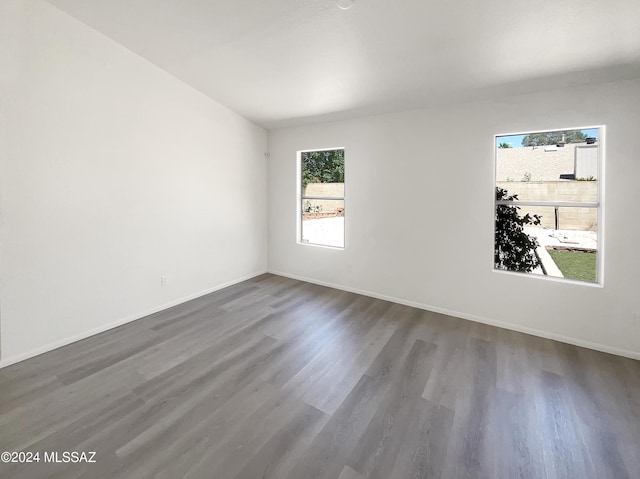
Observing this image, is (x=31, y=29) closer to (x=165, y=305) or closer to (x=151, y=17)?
(x=151, y=17)

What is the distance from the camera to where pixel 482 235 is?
3.29m

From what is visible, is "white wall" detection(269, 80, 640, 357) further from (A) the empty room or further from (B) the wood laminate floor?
(B) the wood laminate floor

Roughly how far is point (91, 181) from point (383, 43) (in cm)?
312

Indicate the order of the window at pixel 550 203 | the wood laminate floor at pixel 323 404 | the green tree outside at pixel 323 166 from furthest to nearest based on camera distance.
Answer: the green tree outside at pixel 323 166 < the window at pixel 550 203 < the wood laminate floor at pixel 323 404

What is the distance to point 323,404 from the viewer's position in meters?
2.00

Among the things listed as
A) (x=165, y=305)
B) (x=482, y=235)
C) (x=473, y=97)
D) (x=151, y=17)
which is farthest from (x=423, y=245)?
(x=151, y=17)

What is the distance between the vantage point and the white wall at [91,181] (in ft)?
8.04

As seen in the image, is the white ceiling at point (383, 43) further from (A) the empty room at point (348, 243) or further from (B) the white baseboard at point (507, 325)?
(B) the white baseboard at point (507, 325)

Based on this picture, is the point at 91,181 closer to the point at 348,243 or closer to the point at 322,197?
the point at 322,197

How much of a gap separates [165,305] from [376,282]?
9.41ft

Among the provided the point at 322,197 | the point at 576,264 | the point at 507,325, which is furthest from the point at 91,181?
the point at 576,264

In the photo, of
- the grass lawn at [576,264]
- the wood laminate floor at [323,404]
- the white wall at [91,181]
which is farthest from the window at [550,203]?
the white wall at [91,181]

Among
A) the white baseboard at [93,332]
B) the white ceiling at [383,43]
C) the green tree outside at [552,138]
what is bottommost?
the white baseboard at [93,332]

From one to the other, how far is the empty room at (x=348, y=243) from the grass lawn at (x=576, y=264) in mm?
17
